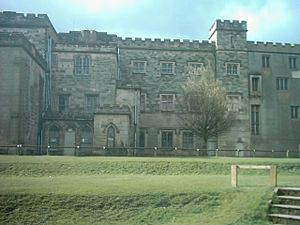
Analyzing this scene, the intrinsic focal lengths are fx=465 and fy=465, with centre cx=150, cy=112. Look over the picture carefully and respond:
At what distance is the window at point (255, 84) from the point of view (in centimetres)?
4575

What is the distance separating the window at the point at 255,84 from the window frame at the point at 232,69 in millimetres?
1641

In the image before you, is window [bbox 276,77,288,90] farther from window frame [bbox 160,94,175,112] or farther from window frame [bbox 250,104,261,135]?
window frame [bbox 160,94,175,112]

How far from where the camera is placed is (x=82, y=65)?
42312 millimetres

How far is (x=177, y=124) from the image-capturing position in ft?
144

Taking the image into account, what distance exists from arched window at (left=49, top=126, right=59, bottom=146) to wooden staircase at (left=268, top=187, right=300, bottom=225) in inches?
1048

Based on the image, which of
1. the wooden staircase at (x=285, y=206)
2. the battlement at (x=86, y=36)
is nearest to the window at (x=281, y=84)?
the battlement at (x=86, y=36)

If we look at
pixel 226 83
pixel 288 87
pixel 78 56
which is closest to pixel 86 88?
pixel 78 56

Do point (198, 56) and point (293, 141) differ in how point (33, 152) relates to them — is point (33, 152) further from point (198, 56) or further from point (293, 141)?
point (293, 141)

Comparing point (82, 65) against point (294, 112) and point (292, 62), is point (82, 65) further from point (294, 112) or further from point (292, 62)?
point (294, 112)

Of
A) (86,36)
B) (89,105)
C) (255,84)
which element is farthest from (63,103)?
(255,84)

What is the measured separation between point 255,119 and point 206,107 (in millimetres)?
10413

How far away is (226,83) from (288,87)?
6.58 metres

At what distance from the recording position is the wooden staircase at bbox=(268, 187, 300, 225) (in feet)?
42.8

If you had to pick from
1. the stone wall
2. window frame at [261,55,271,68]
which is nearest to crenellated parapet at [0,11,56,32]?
the stone wall
